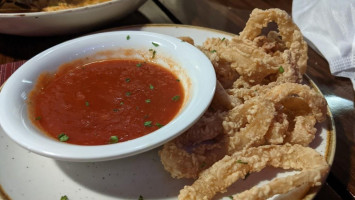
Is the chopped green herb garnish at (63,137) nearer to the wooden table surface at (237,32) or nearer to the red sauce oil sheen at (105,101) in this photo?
the red sauce oil sheen at (105,101)

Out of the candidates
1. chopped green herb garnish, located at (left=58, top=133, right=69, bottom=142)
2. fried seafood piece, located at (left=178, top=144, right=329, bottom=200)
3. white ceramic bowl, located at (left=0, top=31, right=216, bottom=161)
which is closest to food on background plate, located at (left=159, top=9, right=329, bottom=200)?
fried seafood piece, located at (left=178, top=144, right=329, bottom=200)

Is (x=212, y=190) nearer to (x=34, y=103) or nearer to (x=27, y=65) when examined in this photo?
(x=34, y=103)

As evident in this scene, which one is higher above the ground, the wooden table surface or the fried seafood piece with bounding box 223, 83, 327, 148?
the fried seafood piece with bounding box 223, 83, 327, 148

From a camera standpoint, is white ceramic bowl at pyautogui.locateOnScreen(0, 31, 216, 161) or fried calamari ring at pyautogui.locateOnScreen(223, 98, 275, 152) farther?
fried calamari ring at pyautogui.locateOnScreen(223, 98, 275, 152)

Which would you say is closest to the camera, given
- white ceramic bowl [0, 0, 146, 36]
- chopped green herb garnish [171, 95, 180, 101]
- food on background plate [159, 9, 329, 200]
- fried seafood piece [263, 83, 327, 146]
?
food on background plate [159, 9, 329, 200]

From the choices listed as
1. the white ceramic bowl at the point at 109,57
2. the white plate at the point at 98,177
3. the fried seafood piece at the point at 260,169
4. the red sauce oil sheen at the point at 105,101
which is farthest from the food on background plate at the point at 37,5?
the fried seafood piece at the point at 260,169

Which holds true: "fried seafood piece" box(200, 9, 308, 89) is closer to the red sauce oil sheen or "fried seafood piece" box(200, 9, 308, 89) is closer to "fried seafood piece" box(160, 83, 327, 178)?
"fried seafood piece" box(160, 83, 327, 178)
